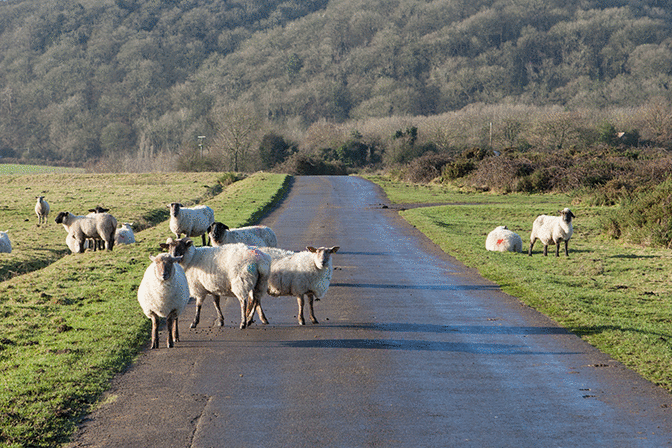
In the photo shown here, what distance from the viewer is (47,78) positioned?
→ 598ft

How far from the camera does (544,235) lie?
2188cm

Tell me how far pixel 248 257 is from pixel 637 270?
1184 centimetres

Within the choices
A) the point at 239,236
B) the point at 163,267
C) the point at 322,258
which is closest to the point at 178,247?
the point at 163,267

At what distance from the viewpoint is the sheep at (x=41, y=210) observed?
113 ft

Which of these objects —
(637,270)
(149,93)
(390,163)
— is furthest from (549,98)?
(637,270)

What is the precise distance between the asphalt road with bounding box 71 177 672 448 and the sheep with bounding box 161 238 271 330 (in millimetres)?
565

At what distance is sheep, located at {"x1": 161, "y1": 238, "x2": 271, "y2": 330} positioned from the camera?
38.3ft

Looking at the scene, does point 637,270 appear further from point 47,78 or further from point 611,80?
point 47,78

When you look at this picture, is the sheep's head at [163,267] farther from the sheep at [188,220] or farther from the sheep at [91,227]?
the sheep at [91,227]

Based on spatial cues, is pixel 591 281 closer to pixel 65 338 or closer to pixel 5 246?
pixel 65 338

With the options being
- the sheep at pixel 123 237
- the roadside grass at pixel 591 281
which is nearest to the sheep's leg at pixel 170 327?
the roadside grass at pixel 591 281

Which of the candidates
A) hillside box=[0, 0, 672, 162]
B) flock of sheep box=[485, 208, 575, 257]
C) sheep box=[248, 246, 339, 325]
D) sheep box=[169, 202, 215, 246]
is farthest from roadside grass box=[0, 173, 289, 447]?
hillside box=[0, 0, 672, 162]

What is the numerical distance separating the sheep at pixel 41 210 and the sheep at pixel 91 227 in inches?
433

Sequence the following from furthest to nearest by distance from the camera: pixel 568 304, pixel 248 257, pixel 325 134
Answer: pixel 325 134 < pixel 568 304 < pixel 248 257
